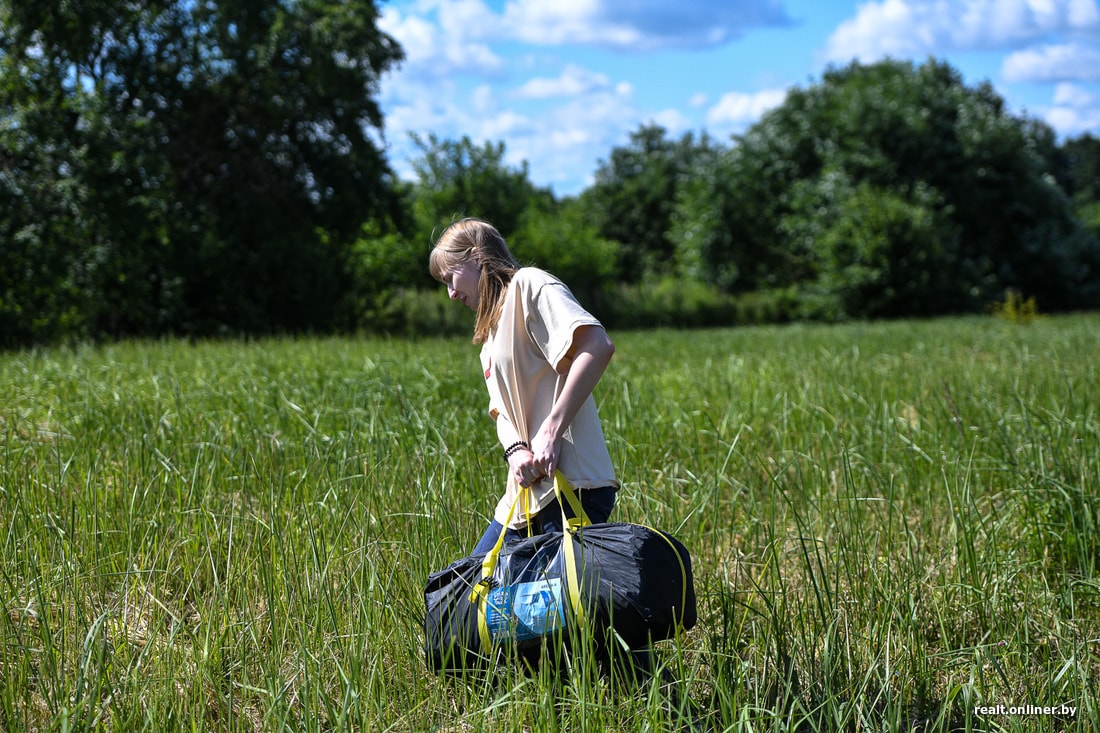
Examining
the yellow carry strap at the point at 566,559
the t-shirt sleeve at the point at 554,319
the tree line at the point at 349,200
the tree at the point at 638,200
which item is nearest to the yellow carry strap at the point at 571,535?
the yellow carry strap at the point at 566,559

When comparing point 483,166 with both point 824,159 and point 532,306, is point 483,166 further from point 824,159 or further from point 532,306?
point 532,306

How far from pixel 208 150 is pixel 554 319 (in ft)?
55.0

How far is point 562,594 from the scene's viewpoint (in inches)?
88.4

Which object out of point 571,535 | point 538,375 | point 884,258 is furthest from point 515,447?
point 884,258

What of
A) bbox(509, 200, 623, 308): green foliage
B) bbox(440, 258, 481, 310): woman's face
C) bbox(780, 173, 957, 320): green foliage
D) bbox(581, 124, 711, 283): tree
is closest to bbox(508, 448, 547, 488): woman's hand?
bbox(440, 258, 481, 310): woman's face

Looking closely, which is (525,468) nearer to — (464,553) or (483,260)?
(483,260)

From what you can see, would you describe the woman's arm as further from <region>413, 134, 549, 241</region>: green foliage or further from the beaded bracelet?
<region>413, 134, 549, 241</region>: green foliage

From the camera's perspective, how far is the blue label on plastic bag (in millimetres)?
2279

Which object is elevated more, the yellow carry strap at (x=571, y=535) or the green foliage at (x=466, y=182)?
the green foliage at (x=466, y=182)

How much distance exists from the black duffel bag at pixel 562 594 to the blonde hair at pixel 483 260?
566 mm

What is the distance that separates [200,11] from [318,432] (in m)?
14.7

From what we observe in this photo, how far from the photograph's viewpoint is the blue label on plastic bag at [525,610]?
7.48 ft

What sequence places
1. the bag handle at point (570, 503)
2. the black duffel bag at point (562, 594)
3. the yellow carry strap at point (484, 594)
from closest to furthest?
the black duffel bag at point (562, 594) → the yellow carry strap at point (484, 594) → the bag handle at point (570, 503)

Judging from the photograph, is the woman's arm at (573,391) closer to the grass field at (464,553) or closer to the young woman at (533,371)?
the young woman at (533,371)
